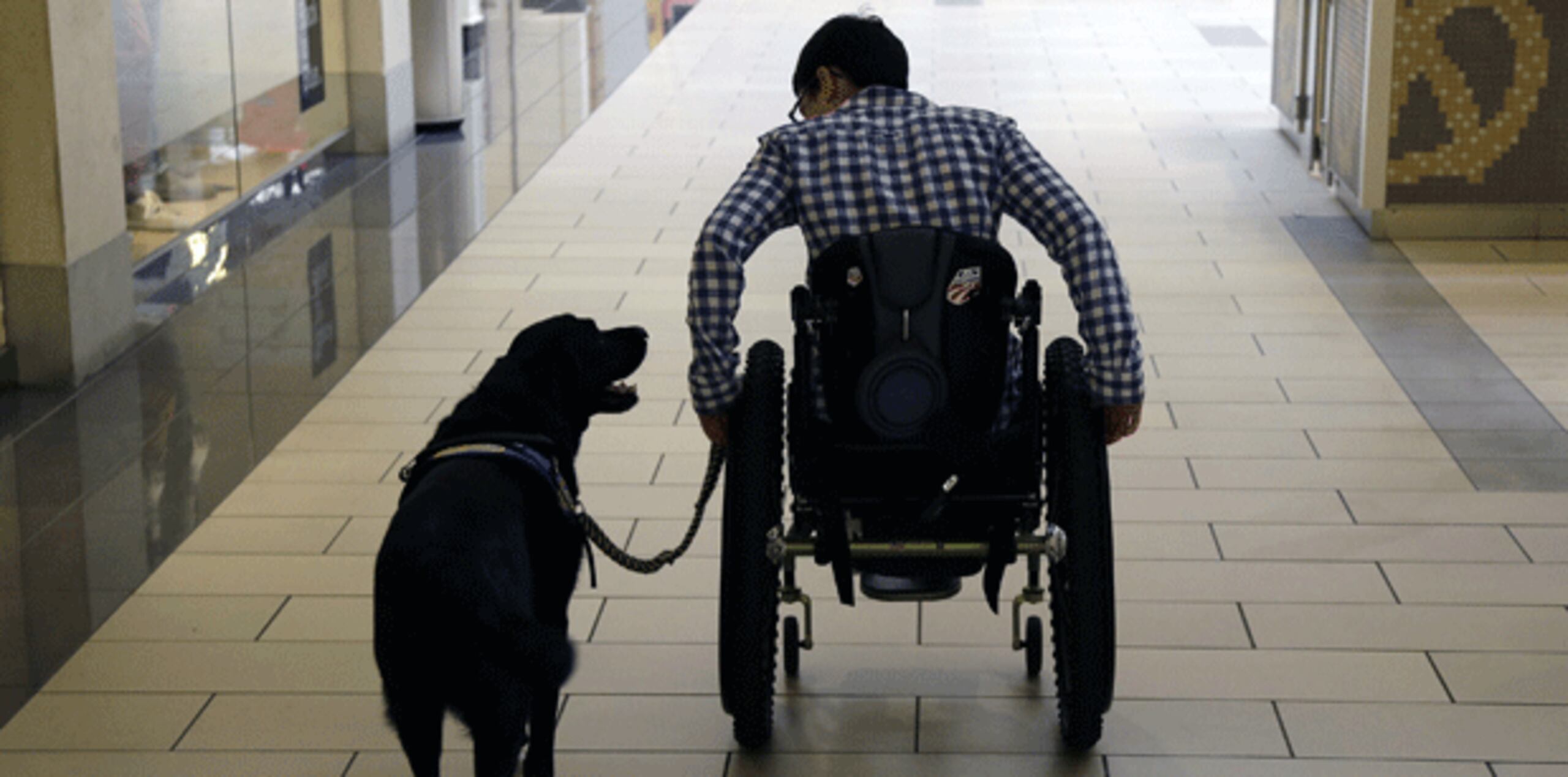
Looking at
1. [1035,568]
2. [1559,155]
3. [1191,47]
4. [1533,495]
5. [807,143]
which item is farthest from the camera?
[1191,47]

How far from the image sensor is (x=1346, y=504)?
4.30 m

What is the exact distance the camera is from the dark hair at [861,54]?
9.52ft

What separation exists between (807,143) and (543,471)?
24.5 inches

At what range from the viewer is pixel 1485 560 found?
3.97 metres

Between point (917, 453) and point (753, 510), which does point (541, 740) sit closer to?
point (753, 510)

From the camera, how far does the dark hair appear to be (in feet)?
9.52

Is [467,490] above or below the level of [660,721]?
above

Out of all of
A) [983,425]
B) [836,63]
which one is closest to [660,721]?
[983,425]

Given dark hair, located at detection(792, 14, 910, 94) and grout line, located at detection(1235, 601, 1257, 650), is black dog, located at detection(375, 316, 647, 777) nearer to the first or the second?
dark hair, located at detection(792, 14, 910, 94)

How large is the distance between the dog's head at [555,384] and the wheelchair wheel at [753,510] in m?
0.28

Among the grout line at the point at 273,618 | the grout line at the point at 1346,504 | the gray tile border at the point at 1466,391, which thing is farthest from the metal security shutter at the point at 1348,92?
the grout line at the point at 273,618

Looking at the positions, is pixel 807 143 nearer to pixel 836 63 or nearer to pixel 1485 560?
pixel 836 63

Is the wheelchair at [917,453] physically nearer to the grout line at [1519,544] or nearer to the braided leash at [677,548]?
the braided leash at [677,548]

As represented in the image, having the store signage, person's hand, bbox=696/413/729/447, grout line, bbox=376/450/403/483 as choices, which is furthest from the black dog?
the store signage
